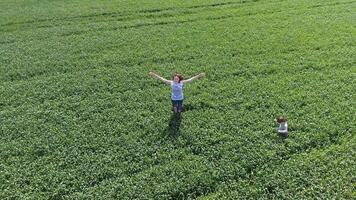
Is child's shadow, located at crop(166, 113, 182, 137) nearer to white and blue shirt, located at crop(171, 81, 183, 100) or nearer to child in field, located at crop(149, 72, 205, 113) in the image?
child in field, located at crop(149, 72, 205, 113)

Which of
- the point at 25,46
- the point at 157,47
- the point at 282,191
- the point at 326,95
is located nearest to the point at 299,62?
the point at 326,95

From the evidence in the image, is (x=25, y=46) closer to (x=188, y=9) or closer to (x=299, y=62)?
(x=188, y=9)

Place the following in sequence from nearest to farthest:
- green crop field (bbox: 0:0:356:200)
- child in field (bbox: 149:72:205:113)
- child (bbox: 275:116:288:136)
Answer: green crop field (bbox: 0:0:356:200)
child (bbox: 275:116:288:136)
child in field (bbox: 149:72:205:113)

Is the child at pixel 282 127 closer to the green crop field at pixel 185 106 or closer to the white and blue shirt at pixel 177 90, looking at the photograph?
the green crop field at pixel 185 106

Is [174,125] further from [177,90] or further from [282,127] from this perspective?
[282,127]

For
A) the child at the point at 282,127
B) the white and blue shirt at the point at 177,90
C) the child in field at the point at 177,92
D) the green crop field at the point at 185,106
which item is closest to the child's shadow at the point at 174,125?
the green crop field at the point at 185,106

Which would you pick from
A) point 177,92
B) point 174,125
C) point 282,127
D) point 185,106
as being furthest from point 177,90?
point 282,127

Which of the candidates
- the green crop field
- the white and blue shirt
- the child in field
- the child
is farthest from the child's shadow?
the child
